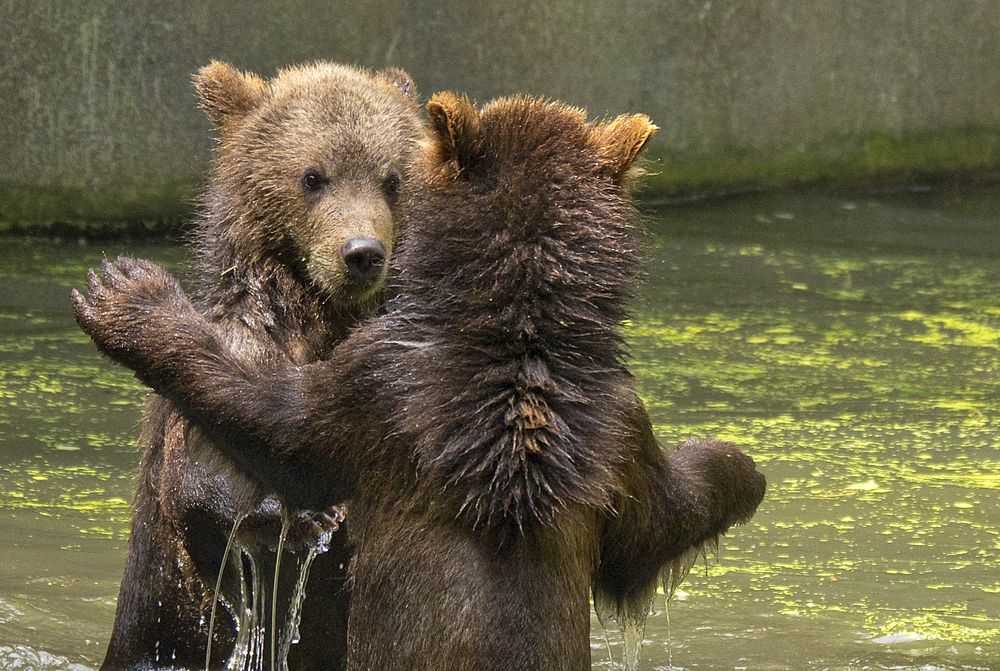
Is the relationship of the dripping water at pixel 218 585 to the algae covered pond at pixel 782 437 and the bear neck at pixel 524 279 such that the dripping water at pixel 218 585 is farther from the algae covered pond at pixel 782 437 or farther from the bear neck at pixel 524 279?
the bear neck at pixel 524 279

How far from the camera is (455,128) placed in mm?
3982

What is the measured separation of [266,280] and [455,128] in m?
1.40

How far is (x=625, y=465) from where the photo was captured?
4.19 m

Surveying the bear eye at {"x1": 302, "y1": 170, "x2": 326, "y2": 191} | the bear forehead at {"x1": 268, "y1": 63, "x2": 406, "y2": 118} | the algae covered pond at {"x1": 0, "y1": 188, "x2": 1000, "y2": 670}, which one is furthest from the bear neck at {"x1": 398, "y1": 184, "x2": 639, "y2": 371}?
the bear forehead at {"x1": 268, "y1": 63, "x2": 406, "y2": 118}

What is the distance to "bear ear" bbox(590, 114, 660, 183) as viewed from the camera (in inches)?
164

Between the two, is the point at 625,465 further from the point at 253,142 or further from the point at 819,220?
the point at 819,220

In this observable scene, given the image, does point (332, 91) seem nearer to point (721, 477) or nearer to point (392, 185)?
point (392, 185)

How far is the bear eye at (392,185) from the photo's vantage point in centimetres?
544

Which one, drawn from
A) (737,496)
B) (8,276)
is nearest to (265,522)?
(737,496)

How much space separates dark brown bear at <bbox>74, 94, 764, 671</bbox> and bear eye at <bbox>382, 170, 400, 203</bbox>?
3.96 feet

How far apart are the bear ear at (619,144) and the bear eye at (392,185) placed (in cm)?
134

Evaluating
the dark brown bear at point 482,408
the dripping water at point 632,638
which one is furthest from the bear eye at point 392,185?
the dripping water at point 632,638

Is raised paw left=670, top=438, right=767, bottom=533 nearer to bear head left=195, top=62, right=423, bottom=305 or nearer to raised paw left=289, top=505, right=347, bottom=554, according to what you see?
raised paw left=289, top=505, right=347, bottom=554

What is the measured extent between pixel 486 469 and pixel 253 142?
1.98 m
